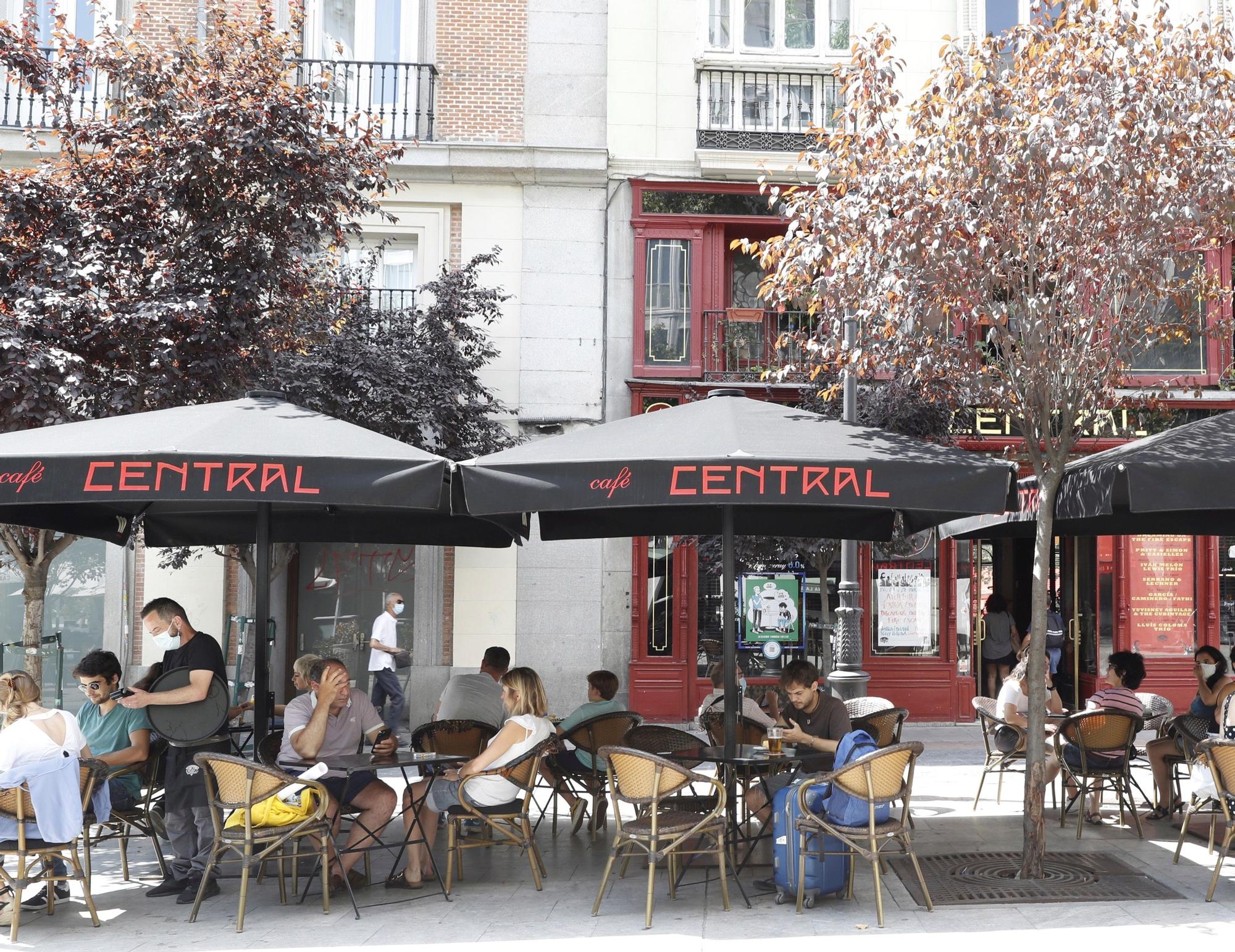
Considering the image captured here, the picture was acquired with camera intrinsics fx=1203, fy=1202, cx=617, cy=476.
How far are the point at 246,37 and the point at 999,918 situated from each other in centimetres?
857

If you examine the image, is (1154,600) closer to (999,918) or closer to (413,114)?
(999,918)

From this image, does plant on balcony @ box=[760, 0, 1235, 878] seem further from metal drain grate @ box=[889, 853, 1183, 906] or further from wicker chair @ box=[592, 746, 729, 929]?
wicker chair @ box=[592, 746, 729, 929]

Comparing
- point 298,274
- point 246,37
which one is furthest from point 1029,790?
point 246,37

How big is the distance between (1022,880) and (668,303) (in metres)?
9.90

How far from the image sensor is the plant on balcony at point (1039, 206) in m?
6.98

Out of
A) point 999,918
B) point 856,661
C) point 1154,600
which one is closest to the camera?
point 999,918

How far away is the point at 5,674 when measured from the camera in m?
6.30

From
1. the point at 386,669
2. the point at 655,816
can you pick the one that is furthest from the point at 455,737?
the point at 386,669

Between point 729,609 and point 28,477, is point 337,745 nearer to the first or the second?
point 28,477

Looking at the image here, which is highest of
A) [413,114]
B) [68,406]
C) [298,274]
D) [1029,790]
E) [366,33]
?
[366,33]

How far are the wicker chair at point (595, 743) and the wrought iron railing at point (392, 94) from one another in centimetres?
957

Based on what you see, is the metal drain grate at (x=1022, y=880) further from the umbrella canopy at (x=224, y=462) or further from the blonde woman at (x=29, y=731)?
the blonde woman at (x=29, y=731)

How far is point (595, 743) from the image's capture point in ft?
27.6

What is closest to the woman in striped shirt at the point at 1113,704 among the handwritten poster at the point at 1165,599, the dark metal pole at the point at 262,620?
the dark metal pole at the point at 262,620
